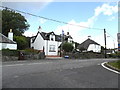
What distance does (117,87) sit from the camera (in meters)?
6.75

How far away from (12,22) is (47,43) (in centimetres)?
1361

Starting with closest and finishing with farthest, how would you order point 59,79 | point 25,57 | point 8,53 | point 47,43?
point 59,79 → point 8,53 → point 25,57 → point 47,43

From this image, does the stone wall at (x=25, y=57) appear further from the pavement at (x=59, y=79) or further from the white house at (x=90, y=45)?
the white house at (x=90, y=45)

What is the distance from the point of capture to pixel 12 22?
5659cm

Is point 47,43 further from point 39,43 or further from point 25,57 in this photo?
point 25,57

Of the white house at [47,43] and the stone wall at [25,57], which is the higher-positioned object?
the white house at [47,43]

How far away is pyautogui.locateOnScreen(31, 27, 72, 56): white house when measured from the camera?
51.9 m

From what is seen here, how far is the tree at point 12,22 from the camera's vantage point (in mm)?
56094

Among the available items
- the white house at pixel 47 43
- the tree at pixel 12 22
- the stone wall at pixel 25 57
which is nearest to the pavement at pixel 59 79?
the stone wall at pixel 25 57

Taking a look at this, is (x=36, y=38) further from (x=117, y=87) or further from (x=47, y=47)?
(x=117, y=87)

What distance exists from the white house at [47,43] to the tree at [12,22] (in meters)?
7.30

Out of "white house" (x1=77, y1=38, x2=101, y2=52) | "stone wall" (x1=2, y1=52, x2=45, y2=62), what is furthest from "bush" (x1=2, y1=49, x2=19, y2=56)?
"white house" (x1=77, y1=38, x2=101, y2=52)

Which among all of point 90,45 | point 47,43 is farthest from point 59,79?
point 90,45

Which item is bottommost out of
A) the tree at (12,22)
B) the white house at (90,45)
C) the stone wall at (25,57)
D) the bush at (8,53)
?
the stone wall at (25,57)
